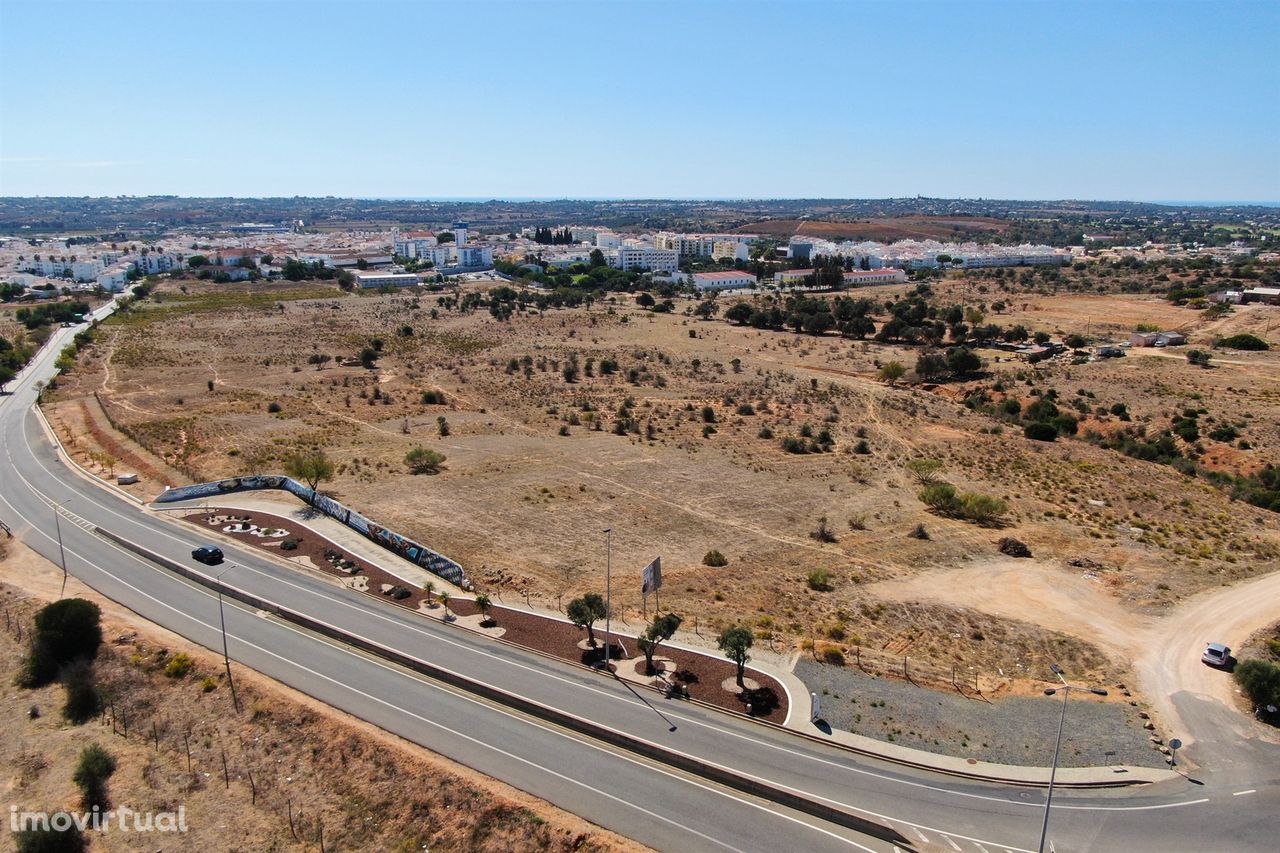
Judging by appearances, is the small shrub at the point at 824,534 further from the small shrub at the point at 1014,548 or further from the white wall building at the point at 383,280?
the white wall building at the point at 383,280

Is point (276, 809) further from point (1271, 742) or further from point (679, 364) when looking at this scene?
point (679, 364)

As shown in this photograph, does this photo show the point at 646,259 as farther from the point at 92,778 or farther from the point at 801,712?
the point at 92,778

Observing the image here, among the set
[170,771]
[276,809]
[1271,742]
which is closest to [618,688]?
[276,809]

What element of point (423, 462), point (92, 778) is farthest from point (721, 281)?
point (92, 778)

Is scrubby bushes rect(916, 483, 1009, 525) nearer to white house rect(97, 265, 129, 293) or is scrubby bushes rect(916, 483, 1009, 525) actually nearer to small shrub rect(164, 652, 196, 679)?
small shrub rect(164, 652, 196, 679)

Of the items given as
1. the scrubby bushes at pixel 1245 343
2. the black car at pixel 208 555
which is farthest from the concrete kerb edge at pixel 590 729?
the scrubby bushes at pixel 1245 343

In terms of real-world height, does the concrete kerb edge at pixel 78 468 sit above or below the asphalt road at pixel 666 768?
above

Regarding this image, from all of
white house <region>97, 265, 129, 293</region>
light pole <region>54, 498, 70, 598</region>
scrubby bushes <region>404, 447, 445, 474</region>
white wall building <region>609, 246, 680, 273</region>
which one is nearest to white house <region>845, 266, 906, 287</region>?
white wall building <region>609, 246, 680, 273</region>
